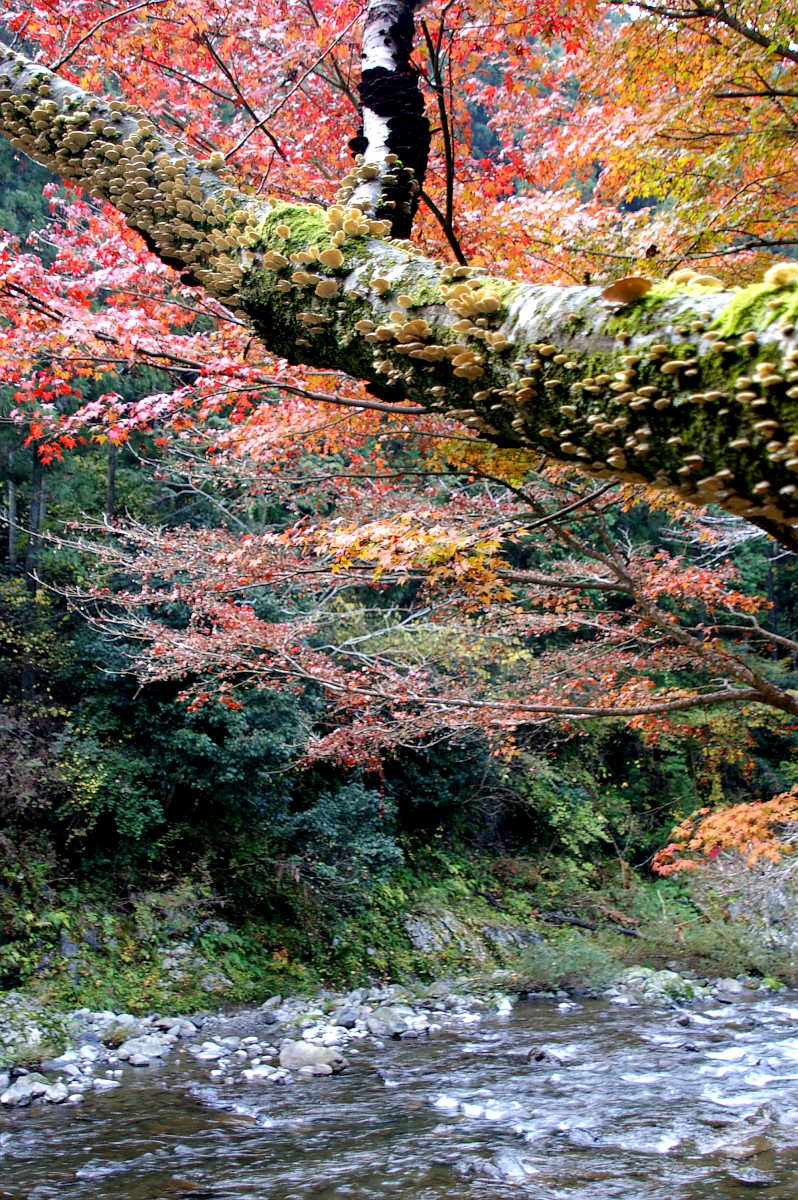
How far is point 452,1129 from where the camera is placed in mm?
4836

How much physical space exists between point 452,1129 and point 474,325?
5146 mm

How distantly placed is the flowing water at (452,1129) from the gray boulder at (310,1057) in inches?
5.6

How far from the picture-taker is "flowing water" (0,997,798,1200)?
4.09 meters

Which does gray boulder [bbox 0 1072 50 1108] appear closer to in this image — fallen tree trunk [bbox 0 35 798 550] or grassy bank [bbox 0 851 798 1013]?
grassy bank [bbox 0 851 798 1013]

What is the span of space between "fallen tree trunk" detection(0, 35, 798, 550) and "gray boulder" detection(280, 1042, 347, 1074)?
241 inches

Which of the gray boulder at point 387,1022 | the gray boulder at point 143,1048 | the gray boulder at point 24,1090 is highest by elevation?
the gray boulder at point 24,1090

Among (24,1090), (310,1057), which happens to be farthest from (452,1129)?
(24,1090)

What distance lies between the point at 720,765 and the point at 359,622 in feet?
27.0

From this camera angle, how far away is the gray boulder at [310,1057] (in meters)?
6.17

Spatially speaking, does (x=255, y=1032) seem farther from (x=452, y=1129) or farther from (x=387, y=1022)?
(x=452, y=1129)

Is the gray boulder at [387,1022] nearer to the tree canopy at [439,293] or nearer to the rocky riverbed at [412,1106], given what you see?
the rocky riverbed at [412,1106]

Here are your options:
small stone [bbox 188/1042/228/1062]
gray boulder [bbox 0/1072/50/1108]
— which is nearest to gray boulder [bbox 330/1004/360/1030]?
small stone [bbox 188/1042/228/1062]

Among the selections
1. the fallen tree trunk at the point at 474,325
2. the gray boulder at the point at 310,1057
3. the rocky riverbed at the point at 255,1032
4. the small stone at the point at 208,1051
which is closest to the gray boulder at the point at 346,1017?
the rocky riverbed at the point at 255,1032

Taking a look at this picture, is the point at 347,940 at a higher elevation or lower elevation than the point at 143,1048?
lower
